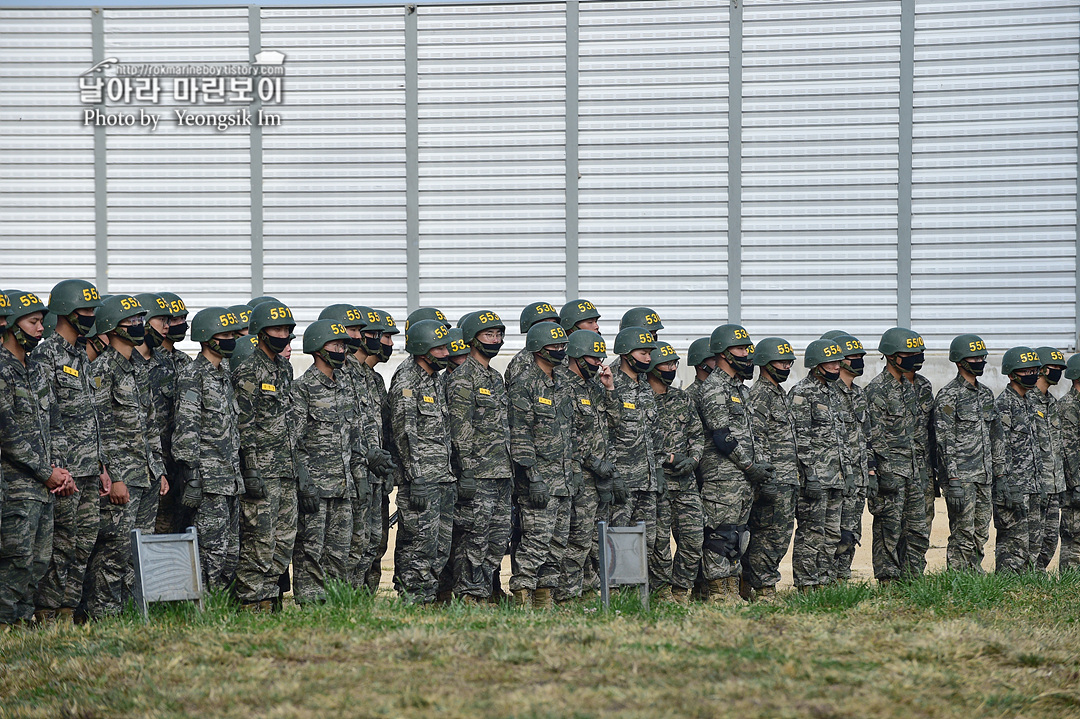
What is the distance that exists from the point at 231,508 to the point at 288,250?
11112 mm

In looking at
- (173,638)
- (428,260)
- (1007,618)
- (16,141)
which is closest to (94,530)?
(173,638)

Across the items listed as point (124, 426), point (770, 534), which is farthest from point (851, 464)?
point (124, 426)

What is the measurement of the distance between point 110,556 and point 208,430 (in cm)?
105

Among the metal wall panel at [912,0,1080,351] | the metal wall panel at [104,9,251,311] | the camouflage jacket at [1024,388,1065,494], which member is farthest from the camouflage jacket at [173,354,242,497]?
the metal wall panel at [912,0,1080,351]

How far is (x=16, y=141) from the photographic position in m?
18.9

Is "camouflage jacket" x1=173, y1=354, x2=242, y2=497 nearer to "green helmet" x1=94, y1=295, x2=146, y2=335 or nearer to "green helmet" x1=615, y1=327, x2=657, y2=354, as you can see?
"green helmet" x1=94, y1=295, x2=146, y2=335

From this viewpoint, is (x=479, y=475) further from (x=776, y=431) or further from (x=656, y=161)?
(x=656, y=161)

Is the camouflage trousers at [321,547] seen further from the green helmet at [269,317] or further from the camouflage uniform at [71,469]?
the camouflage uniform at [71,469]

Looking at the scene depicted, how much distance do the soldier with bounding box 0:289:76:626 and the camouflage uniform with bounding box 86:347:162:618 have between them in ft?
1.67

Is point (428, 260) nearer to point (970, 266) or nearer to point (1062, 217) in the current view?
point (970, 266)

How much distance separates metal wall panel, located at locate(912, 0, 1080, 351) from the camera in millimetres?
18359

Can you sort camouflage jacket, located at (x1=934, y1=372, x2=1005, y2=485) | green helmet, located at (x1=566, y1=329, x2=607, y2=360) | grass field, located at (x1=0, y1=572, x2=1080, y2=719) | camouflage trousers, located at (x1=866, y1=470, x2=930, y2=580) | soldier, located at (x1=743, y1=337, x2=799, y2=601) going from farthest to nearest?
1. camouflage jacket, located at (x1=934, y1=372, x2=1005, y2=485)
2. camouflage trousers, located at (x1=866, y1=470, x2=930, y2=580)
3. soldier, located at (x1=743, y1=337, x2=799, y2=601)
4. green helmet, located at (x1=566, y1=329, x2=607, y2=360)
5. grass field, located at (x1=0, y1=572, x2=1080, y2=719)

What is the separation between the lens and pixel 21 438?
720 cm

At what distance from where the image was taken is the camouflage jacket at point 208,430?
8078 millimetres
